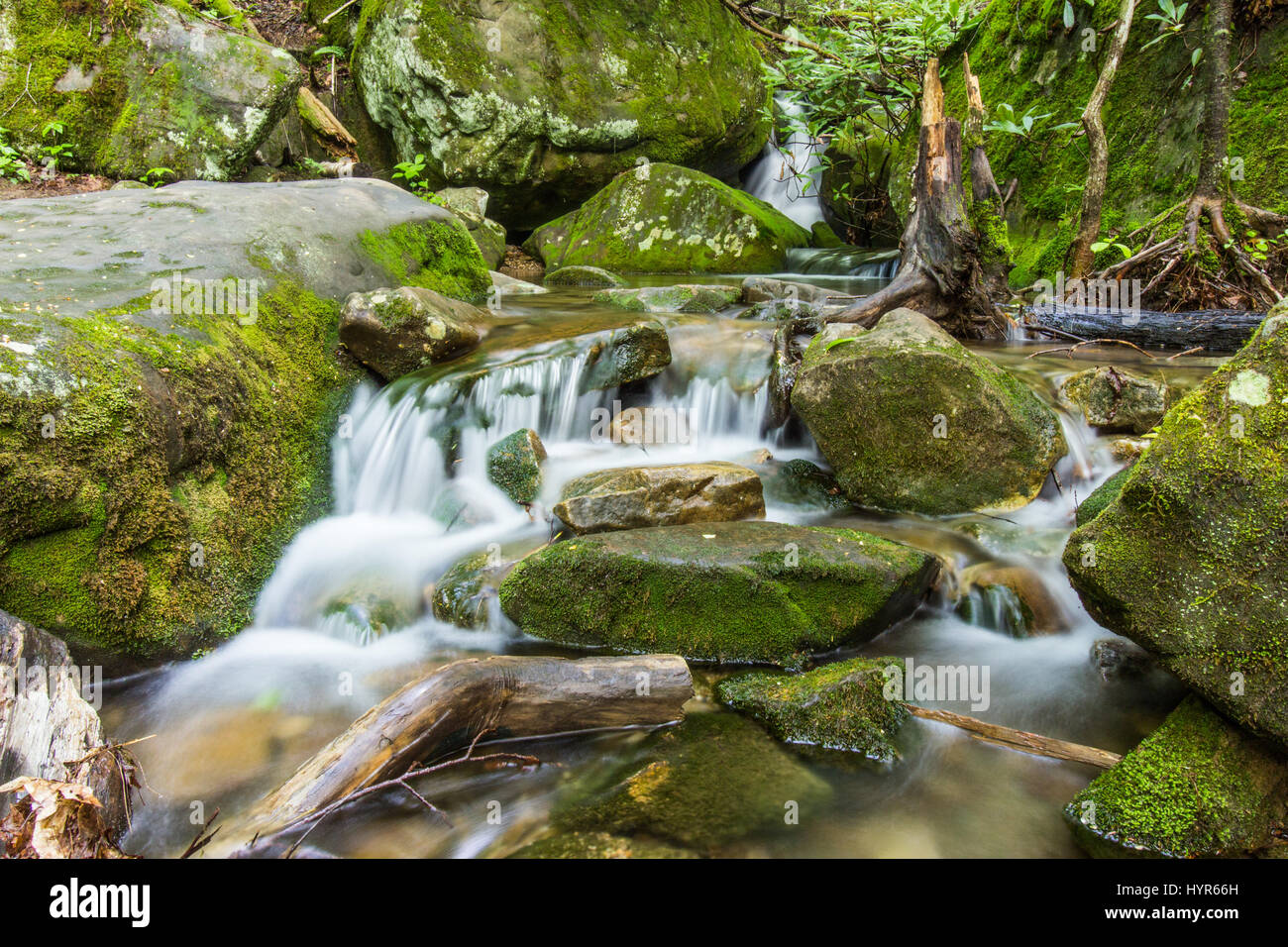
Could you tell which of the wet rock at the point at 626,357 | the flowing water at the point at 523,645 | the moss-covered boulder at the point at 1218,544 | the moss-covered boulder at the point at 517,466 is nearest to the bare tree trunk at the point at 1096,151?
the flowing water at the point at 523,645

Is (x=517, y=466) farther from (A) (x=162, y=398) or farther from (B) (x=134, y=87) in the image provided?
(B) (x=134, y=87)

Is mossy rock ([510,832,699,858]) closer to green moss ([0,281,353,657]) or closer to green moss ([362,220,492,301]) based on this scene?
green moss ([0,281,353,657])

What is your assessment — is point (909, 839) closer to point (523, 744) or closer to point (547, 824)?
point (547, 824)

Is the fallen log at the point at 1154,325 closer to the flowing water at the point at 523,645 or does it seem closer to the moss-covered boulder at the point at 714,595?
the flowing water at the point at 523,645

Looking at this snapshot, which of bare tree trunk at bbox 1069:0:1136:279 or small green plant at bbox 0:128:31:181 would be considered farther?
small green plant at bbox 0:128:31:181

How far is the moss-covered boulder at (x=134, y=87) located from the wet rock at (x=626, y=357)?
20.7ft

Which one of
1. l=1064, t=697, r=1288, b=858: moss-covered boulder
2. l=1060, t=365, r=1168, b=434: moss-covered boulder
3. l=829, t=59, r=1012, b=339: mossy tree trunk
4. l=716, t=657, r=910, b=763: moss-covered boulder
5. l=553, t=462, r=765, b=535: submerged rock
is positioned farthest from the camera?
l=829, t=59, r=1012, b=339: mossy tree trunk

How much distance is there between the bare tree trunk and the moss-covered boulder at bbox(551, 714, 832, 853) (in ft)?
22.9

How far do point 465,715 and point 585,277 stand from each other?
8753 mm

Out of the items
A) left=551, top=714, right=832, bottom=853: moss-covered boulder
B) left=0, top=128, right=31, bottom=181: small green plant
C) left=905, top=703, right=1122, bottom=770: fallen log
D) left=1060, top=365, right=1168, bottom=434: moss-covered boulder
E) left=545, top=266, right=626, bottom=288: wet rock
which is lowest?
left=551, top=714, right=832, bottom=853: moss-covered boulder

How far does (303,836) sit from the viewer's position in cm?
228

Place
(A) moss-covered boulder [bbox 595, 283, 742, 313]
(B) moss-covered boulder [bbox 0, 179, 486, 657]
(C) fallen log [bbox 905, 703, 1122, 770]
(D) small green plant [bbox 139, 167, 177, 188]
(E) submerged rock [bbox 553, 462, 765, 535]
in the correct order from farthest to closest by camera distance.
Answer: (D) small green plant [bbox 139, 167, 177, 188] < (A) moss-covered boulder [bbox 595, 283, 742, 313] < (E) submerged rock [bbox 553, 462, 765, 535] < (B) moss-covered boulder [bbox 0, 179, 486, 657] < (C) fallen log [bbox 905, 703, 1122, 770]

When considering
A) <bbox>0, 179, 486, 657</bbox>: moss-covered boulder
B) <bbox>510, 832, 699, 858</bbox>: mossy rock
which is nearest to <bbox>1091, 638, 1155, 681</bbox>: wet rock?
<bbox>510, 832, 699, 858</bbox>: mossy rock

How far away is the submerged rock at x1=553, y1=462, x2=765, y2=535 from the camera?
163 inches
